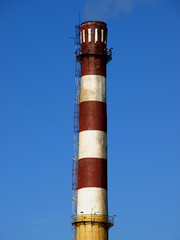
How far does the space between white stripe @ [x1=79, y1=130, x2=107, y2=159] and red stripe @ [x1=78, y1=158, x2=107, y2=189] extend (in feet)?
1.54

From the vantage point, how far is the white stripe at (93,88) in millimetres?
63438

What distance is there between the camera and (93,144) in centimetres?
6203

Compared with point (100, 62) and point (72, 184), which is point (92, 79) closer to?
point (100, 62)

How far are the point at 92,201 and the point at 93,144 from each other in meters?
5.29

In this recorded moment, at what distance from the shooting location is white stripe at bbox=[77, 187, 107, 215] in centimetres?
6041

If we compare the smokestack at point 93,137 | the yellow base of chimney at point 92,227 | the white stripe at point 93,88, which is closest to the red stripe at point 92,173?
the smokestack at point 93,137

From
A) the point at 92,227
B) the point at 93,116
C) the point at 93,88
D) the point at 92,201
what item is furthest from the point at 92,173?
the point at 93,88

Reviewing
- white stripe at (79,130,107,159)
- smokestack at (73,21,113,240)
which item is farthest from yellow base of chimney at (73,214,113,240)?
white stripe at (79,130,107,159)

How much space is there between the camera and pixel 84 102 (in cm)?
6362

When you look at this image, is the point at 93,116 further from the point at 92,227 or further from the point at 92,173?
the point at 92,227

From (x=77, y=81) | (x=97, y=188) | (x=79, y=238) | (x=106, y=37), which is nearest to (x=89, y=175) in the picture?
(x=97, y=188)

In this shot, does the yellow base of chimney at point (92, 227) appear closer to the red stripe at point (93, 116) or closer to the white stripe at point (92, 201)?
the white stripe at point (92, 201)

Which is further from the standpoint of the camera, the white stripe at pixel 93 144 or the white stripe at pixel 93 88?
the white stripe at pixel 93 88

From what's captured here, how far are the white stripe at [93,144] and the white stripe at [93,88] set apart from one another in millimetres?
3285
